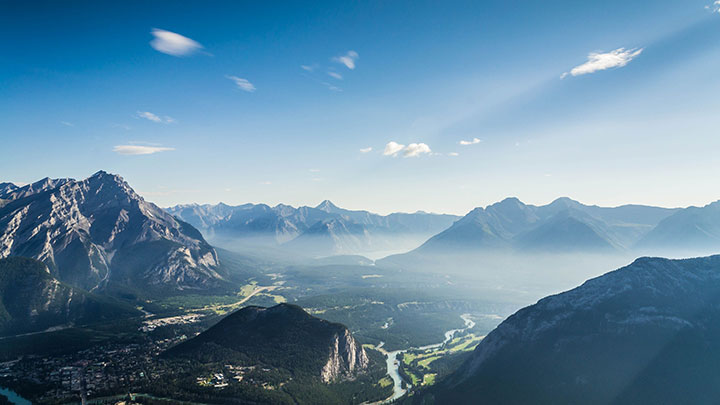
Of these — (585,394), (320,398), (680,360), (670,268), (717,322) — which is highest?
(670,268)

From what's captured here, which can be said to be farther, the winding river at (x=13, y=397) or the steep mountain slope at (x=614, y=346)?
the winding river at (x=13, y=397)

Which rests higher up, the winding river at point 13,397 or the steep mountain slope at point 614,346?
the steep mountain slope at point 614,346

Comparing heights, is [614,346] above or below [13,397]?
above

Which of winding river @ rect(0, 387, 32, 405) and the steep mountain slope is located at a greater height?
the steep mountain slope

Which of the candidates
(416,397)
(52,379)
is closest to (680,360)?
(416,397)

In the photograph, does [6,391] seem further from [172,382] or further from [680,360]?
[680,360]

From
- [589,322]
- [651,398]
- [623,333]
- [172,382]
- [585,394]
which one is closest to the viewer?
[651,398]

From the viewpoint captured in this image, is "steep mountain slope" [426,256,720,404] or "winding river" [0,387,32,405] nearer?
"steep mountain slope" [426,256,720,404]

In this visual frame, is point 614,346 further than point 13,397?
No
